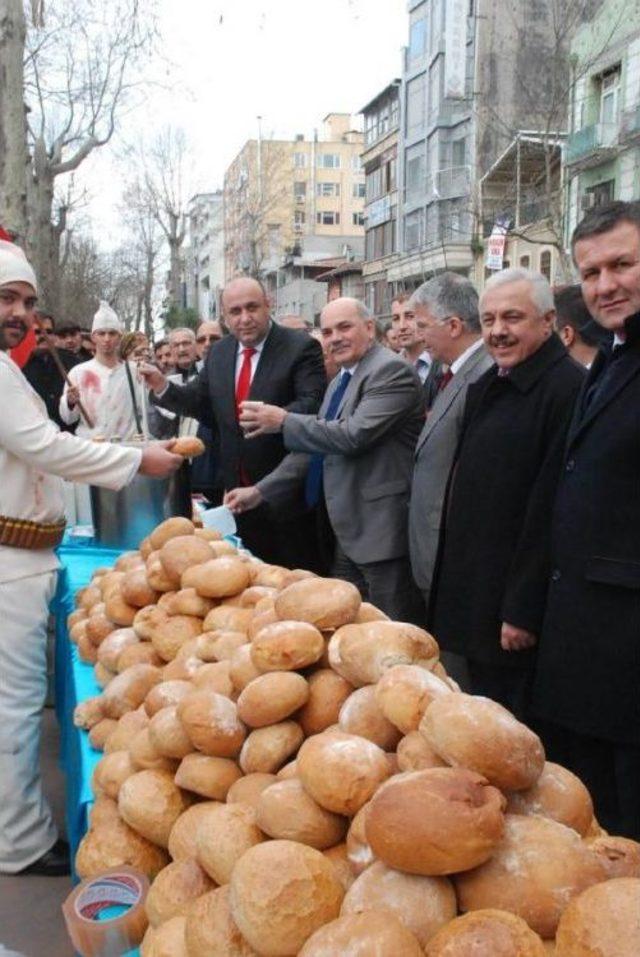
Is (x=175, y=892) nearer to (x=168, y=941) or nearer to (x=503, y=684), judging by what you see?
(x=168, y=941)

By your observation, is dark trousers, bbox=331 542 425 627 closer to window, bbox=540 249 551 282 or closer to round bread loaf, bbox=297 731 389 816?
round bread loaf, bbox=297 731 389 816

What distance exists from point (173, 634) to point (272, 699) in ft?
2.62

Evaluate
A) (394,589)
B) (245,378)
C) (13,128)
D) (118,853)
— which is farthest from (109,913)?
(13,128)

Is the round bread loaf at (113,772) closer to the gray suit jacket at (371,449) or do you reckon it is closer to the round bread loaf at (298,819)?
the round bread loaf at (298,819)

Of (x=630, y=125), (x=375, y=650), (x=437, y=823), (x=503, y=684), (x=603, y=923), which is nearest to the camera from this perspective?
(x=603, y=923)

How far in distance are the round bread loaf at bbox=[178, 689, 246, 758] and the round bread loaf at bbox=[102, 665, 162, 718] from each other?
524 mm

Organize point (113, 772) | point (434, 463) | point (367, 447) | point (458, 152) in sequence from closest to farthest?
1. point (113, 772)
2. point (434, 463)
3. point (367, 447)
4. point (458, 152)

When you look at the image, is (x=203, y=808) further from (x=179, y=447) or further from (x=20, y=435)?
(x=179, y=447)

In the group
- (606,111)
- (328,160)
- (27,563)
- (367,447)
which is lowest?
(27,563)

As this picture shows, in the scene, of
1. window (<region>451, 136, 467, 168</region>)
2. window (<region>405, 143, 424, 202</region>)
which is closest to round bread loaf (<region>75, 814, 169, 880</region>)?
window (<region>451, 136, 467, 168</region>)

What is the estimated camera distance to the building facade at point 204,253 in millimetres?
92938

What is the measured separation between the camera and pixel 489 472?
291cm

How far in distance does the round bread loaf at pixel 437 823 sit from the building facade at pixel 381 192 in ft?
136

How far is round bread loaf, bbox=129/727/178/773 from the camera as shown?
1.77 m
